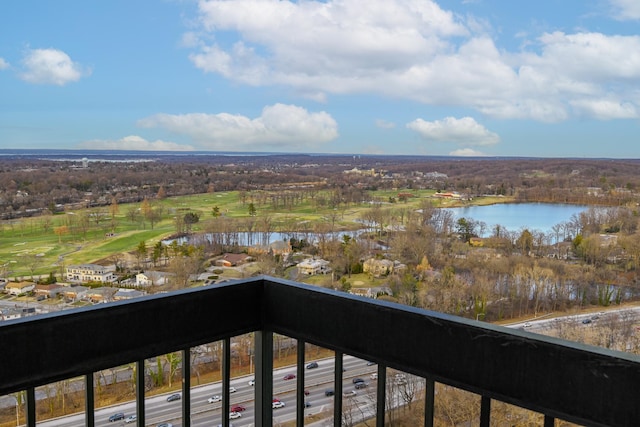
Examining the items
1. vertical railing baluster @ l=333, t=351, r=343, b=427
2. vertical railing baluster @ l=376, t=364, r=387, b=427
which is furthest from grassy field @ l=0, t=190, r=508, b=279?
vertical railing baluster @ l=376, t=364, r=387, b=427

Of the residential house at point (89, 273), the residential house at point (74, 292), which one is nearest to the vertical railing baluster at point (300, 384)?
the residential house at point (74, 292)

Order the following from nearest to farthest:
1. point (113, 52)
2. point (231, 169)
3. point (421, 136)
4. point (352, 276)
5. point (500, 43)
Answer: point (352, 276) → point (231, 169) → point (113, 52) → point (500, 43) → point (421, 136)

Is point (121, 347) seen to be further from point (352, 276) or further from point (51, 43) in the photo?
point (51, 43)

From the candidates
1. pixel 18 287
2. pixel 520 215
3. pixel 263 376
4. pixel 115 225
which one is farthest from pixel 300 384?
pixel 520 215

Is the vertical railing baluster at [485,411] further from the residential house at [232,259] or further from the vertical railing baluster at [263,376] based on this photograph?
the residential house at [232,259]

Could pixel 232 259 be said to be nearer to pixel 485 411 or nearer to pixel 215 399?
pixel 215 399

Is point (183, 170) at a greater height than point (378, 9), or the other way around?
point (378, 9)

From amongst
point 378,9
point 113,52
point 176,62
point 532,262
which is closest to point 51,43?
point 113,52
